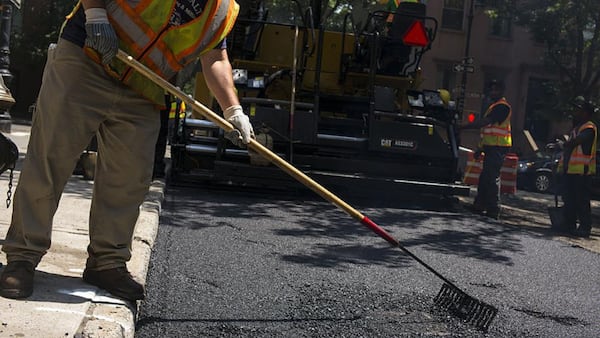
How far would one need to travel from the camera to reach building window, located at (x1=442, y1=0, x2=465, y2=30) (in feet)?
103

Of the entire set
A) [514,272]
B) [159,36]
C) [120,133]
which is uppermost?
[159,36]

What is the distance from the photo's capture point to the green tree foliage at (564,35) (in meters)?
19.0

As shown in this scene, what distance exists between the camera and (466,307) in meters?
4.05

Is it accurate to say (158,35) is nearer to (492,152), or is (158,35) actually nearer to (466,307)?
(466,307)

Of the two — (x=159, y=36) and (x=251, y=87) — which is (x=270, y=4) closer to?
(x=251, y=87)

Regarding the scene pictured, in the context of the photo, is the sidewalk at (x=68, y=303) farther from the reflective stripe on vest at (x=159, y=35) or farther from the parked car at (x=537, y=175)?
the parked car at (x=537, y=175)

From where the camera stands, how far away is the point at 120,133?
136 inches

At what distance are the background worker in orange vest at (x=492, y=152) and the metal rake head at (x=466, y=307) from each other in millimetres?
6026

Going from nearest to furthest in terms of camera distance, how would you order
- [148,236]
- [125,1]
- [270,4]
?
[125,1] < [148,236] < [270,4]

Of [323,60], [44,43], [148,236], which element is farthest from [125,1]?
[44,43]

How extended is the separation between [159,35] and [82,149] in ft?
2.03

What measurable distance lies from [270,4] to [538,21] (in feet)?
25.9

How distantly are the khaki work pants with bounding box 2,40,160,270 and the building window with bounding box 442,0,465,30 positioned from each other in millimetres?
29237

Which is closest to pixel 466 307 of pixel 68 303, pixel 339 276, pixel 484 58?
pixel 339 276
